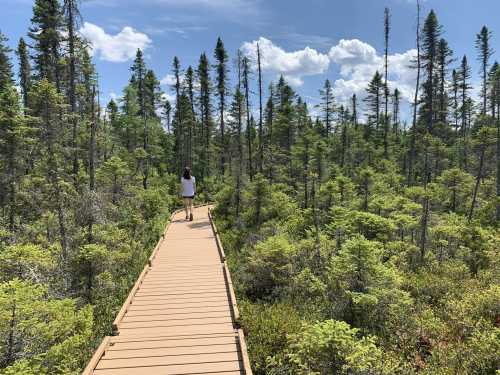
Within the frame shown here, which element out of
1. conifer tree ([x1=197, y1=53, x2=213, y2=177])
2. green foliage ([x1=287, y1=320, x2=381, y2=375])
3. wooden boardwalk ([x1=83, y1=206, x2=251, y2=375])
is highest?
conifer tree ([x1=197, y1=53, x2=213, y2=177])

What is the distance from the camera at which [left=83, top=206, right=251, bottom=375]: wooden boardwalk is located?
5.29 m

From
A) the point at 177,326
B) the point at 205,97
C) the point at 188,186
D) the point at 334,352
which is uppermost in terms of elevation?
the point at 205,97

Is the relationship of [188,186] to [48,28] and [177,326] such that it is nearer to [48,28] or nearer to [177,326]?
[177,326]

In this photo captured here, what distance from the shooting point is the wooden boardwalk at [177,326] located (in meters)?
5.29

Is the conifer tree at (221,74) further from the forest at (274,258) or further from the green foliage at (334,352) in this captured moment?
the green foliage at (334,352)

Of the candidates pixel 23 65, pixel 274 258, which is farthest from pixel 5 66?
pixel 274 258

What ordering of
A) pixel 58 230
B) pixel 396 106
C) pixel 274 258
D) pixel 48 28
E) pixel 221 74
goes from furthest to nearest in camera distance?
pixel 396 106 < pixel 221 74 < pixel 48 28 < pixel 58 230 < pixel 274 258

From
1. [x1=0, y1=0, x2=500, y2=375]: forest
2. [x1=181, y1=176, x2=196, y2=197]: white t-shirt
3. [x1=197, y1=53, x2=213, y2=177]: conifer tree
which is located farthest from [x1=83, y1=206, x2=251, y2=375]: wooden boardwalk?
[x1=197, y1=53, x2=213, y2=177]: conifer tree

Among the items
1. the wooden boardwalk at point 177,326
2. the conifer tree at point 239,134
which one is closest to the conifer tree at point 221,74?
the conifer tree at point 239,134

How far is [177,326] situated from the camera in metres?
6.57

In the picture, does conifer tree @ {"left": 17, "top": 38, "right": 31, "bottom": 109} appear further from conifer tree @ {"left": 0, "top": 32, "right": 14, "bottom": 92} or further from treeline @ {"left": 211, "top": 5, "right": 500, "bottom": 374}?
treeline @ {"left": 211, "top": 5, "right": 500, "bottom": 374}

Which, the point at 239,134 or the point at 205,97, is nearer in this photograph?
the point at 239,134

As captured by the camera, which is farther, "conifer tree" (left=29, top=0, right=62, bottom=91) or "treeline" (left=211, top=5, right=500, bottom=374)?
"conifer tree" (left=29, top=0, right=62, bottom=91)

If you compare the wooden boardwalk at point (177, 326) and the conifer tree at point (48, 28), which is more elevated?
the conifer tree at point (48, 28)
